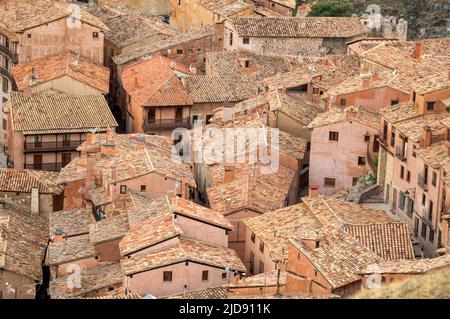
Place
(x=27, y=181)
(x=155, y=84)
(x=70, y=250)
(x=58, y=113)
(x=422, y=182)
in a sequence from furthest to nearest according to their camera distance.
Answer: (x=155, y=84) < (x=58, y=113) < (x=27, y=181) < (x=70, y=250) < (x=422, y=182)

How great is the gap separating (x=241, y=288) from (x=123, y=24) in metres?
41.7

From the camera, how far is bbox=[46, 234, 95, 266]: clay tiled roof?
2112 inches

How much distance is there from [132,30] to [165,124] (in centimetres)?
1364

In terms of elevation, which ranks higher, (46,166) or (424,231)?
(424,231)

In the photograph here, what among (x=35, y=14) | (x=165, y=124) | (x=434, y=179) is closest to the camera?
(x=434, y=179)

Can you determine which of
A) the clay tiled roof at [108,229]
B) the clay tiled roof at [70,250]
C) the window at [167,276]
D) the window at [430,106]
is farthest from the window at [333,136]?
the window at [167,276]

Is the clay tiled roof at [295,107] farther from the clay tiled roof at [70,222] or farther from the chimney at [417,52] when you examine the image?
the clay tiled roof at [70,222]

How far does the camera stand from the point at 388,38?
3194 inches

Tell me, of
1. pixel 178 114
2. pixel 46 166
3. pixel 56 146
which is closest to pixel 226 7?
pixel 178 114

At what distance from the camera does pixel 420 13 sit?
9612 centimetres

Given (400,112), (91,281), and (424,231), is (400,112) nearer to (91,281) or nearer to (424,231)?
(424,231)
